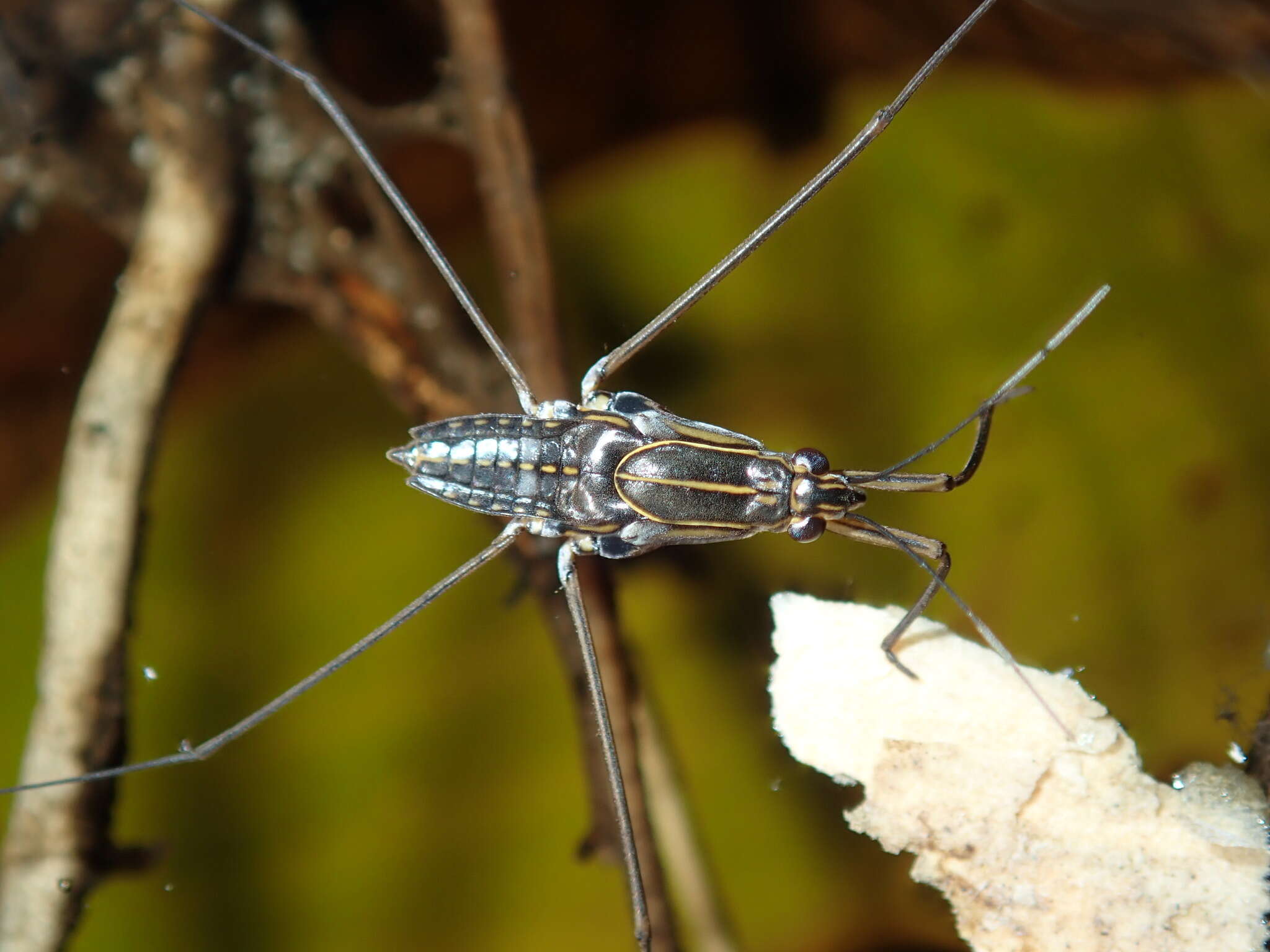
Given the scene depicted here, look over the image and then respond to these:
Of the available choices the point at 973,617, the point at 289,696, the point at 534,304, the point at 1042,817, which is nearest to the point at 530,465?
the point at 534,304

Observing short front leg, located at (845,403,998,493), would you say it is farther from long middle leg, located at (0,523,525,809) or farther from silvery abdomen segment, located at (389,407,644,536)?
long middle leg, located at (0,523,525,809)

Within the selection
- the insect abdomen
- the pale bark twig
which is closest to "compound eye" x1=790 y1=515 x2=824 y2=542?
the insect abdomen

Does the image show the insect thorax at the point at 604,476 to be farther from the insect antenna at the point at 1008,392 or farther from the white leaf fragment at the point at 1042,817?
the white leaf fragment at the point at 1042,817

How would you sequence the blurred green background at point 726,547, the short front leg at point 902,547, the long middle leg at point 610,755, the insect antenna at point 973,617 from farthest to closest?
the blurred green background at point 726,547 → the long middle leg at point 610,755 → the short front leg at point 902,547 → the insect antenna at point 973,617

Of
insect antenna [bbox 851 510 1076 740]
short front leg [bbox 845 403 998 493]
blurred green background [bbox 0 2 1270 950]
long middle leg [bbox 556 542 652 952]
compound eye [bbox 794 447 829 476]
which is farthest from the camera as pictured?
blurred green background [bbox 0 2 1270 950]

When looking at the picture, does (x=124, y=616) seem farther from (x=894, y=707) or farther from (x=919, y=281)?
(x=919, y=281)

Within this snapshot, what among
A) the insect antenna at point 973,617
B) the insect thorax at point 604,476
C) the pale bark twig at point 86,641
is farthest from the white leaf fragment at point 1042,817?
the pale bark twig at point 86,641
